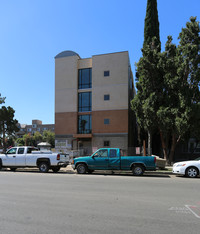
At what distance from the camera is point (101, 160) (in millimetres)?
13898

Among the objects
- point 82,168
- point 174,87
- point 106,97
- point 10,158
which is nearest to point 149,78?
point 174,87

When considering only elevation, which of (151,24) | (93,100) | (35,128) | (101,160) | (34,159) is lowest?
(34,159)

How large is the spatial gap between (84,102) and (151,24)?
42.3ft

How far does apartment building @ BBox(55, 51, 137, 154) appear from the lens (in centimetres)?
2839

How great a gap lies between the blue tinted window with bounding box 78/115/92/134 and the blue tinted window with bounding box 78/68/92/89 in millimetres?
4134

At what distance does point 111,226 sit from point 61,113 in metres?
27.2

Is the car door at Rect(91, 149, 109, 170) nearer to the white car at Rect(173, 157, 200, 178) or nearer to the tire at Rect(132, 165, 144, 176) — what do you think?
the tire at Rect(132, 165, 144, 176)

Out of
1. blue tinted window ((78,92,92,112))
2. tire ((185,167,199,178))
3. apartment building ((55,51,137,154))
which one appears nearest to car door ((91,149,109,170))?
tire ((185,167,199,178))

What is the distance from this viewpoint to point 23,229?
427cm

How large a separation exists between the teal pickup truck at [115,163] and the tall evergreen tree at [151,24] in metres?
16.8

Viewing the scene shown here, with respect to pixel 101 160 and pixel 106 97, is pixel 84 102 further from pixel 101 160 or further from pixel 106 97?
pixel 101 160

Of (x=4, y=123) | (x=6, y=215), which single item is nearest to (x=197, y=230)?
(x=6, y=215)

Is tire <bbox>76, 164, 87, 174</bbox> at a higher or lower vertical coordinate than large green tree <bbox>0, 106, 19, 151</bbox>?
lower

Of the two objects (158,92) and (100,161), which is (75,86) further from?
(100,161)
